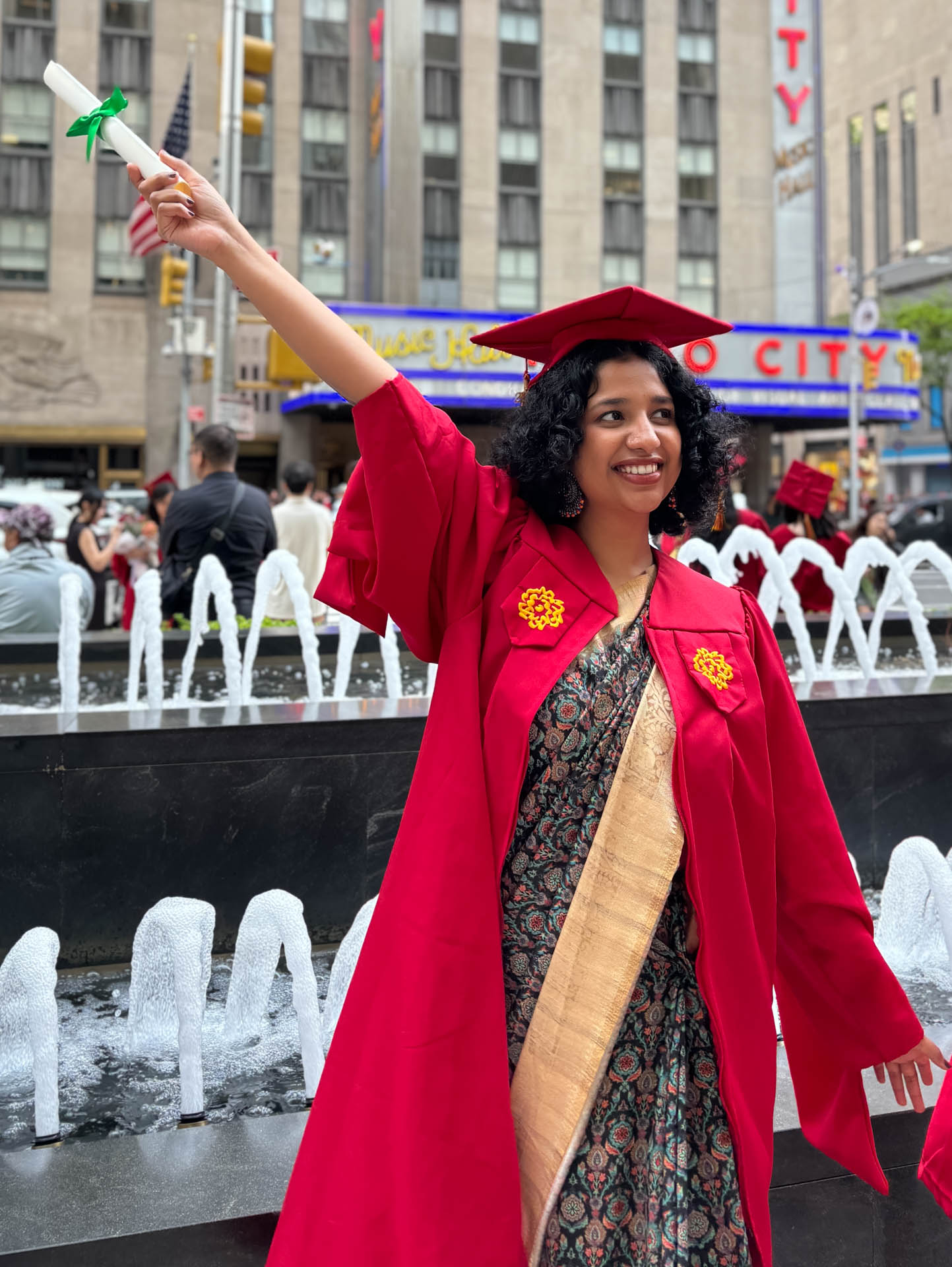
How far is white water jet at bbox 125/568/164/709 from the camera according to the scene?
20.4 feet

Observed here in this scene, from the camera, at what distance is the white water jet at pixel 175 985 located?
3293 mm

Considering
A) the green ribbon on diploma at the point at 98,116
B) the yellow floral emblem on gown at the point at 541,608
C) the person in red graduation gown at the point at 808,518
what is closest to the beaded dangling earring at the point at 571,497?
the yellow floral emblem on gown at the point at 541,608

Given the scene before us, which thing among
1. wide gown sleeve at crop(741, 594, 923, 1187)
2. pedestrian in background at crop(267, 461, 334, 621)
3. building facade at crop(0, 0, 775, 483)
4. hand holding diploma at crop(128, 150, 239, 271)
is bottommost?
wide gown sleeve at crop(741, 594, 923, 1187)

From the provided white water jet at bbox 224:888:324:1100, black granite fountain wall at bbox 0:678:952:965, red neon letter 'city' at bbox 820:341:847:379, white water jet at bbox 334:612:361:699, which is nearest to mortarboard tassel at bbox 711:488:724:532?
white water jet at bbox 224:888:324:1100

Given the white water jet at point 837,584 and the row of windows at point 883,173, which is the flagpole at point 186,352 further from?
the row of windows at point 883,173

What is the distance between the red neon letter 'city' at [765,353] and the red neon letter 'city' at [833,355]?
4.35ft

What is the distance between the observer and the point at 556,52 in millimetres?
37094

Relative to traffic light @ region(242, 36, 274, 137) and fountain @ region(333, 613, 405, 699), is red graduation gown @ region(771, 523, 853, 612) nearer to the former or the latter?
fountain @ region(333, 613, 405, 699)

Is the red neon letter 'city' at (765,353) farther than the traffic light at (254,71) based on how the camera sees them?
Yes

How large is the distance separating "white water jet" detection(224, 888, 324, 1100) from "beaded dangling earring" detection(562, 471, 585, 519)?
175 centimetres

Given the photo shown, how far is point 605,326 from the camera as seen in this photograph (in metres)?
2.07

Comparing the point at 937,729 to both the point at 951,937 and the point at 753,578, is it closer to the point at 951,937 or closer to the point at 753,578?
the point at 951,937

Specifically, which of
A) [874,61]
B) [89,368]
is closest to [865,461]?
[89,368]

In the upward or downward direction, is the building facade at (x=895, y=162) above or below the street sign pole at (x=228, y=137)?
above
